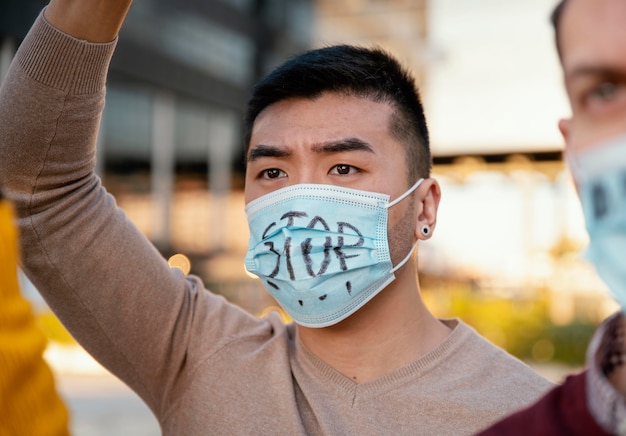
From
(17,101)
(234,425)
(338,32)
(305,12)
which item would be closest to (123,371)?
(234,425)

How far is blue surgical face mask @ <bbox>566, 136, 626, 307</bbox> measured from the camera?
1097 millimetres

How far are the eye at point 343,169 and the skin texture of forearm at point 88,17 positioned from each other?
27.7 inches

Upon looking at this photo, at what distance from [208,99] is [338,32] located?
619 cm

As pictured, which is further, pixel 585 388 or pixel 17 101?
pixel 17 101

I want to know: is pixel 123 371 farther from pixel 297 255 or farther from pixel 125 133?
pixel 125 133

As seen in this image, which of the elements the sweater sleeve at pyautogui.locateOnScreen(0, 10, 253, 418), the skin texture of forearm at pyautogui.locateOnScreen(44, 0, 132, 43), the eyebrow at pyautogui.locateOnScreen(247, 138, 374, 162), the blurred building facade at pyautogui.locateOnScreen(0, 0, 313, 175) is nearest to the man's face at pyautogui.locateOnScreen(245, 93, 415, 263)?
the eyebrow at pyautogui.locateOnScreen(247, 138, 374, 162)

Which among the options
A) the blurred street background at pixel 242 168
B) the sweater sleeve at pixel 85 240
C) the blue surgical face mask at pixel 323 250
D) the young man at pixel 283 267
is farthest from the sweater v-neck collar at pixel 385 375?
the blurred street background at pixel 242 168

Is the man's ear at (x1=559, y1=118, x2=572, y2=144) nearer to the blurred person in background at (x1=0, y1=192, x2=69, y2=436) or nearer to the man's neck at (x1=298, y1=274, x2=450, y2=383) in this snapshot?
the blurred person in background at (x1=0, y1=192, x2=69, y2=436)

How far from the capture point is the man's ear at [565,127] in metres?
1.28

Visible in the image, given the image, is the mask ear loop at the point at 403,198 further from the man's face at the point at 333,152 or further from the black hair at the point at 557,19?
the black hair at the point at 557,19

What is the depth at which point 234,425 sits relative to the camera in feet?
6.79

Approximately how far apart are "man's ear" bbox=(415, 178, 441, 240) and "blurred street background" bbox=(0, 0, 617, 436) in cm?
525

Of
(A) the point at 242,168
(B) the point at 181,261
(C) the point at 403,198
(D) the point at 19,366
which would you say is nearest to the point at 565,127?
(D) the point at 19,366

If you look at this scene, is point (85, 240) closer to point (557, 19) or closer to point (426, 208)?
point (426, 208)
